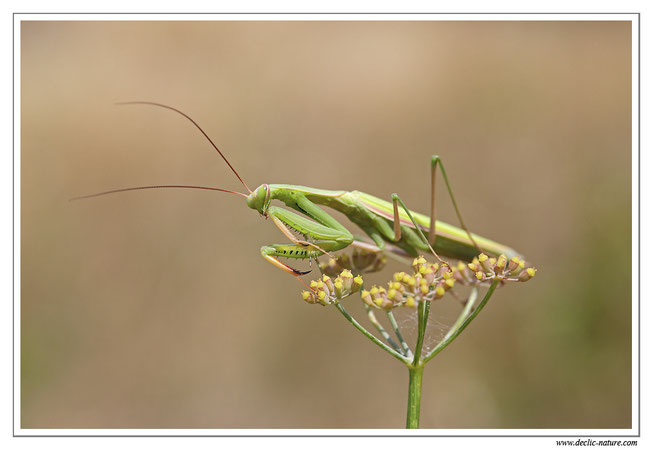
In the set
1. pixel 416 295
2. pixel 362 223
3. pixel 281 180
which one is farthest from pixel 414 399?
pixel 281 180

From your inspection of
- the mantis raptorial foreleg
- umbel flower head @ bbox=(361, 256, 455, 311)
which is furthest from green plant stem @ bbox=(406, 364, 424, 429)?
the mantis raptorial foreleg

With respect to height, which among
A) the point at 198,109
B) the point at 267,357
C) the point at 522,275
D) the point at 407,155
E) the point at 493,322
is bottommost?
the point at 267,357

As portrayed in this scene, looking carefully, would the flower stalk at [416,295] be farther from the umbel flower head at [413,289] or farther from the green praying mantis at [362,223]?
the green praying mantis at [362,223]

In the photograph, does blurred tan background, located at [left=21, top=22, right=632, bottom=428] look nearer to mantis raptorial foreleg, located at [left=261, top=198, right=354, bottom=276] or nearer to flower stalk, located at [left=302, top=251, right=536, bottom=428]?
mantis raptorial foreleg, located at [left=261, top=198, right=354, bottom=276]

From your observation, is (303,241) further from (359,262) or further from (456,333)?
(456,333)

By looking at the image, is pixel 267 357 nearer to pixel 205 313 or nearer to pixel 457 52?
pixel 205 313
